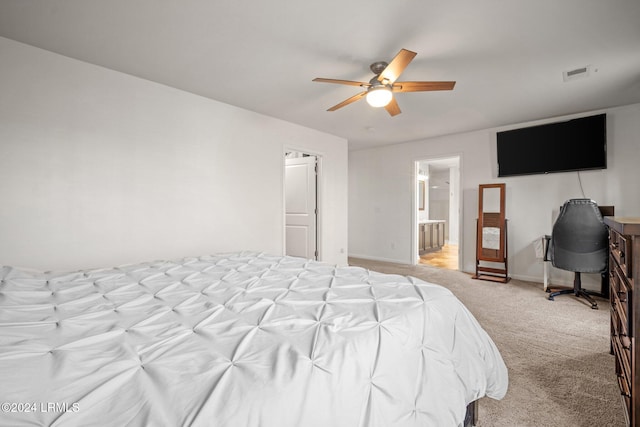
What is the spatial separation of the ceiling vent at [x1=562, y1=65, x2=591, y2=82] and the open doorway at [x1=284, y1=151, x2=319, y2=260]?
3394mm

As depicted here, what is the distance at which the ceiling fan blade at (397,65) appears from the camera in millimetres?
1987

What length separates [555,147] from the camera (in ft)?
13.6

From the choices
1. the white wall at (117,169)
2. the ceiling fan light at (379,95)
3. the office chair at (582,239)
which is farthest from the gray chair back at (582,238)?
the white wall at (117,169)

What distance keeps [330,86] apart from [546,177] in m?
3.65

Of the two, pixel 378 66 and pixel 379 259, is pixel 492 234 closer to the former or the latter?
pixel 379 259

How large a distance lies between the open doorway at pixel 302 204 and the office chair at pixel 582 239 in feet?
11.2

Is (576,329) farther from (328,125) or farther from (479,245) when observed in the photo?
(328,125)

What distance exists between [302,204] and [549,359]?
3930 millimetres

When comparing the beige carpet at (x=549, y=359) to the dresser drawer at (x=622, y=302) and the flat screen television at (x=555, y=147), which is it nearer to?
the dresser drawer at (x=622, y=302)

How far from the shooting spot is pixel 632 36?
2207 millimetres

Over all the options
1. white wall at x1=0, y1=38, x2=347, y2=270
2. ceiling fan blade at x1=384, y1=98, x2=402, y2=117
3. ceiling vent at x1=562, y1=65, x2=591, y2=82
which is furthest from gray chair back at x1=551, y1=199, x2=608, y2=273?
white wall at x1=0, y1=38, x2=347, y2=270

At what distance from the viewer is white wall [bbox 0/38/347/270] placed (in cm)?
232

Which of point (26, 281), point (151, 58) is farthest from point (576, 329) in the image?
point (151, 58)

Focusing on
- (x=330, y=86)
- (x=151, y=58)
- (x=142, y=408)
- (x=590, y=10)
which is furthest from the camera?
(x=330, y=86)
